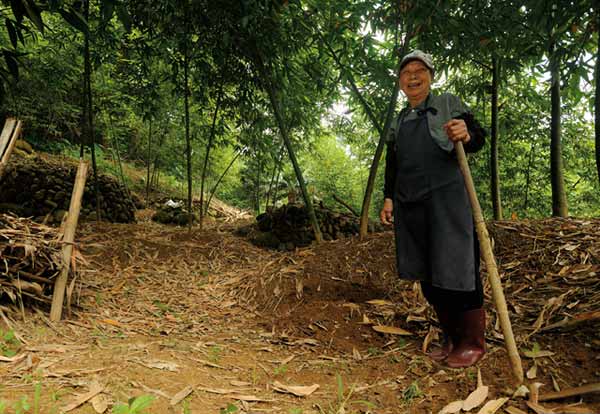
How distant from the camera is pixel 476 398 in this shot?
1.53 metres

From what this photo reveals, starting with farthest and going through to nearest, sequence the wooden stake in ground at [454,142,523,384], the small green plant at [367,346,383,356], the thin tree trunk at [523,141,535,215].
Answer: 1. the thin tree trunk at [523,141,535,215]
2. the small green plant at [367,346,383,356]
3. the wooden stake in ground at [454,142,523,384]

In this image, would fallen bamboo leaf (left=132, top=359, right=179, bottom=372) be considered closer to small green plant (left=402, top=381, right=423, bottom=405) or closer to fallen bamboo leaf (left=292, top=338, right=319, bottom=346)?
fallen bamboo leaf (left=292, top=338, right=319, bottom=346)

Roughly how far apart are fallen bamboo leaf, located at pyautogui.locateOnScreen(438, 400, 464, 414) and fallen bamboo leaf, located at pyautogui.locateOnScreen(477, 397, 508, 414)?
8 cm

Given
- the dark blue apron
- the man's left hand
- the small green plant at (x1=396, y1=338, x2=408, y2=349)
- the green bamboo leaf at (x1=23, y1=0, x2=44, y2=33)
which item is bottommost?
the small green plant at (x1=396, y1=338, x2=408, y2=349)

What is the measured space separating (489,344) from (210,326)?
1.77 m

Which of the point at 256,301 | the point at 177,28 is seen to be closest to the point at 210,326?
the point at 256,301


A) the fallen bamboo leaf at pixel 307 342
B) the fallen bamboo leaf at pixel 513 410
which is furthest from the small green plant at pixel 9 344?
the fallen bamboo leaf at pixel 513 410

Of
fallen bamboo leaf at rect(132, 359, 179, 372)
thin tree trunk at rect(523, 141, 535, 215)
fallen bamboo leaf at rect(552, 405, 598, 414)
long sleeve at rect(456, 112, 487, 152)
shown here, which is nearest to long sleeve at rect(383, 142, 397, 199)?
long sleeve at rect(456, 112, 487, 152)

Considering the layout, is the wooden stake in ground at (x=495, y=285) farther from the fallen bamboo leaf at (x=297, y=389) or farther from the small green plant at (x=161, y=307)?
the small green plant at (x=161, y=307)

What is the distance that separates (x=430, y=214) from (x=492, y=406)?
82 cm

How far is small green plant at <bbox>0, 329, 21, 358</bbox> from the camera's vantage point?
1771 millimetres

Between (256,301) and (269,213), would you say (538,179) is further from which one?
(256,301)

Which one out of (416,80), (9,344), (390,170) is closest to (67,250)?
(9,344)

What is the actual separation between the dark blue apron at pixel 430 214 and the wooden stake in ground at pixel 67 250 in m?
2.04
